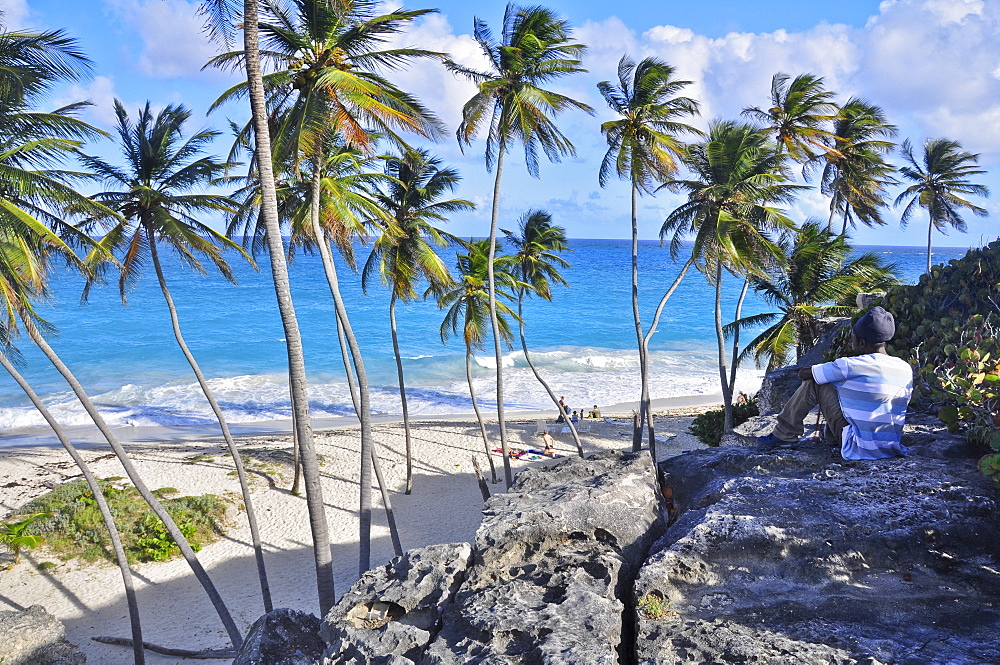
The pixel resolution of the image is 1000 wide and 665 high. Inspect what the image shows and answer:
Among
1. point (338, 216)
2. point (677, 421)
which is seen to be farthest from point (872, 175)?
point (338, 216)

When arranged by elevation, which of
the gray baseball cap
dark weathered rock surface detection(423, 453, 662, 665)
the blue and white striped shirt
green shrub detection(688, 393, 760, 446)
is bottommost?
green shrub detection(688, 393, 760, 446)

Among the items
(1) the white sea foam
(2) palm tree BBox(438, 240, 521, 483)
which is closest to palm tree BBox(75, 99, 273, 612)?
(2) palm tree BBox(438, 240, 521, 483)

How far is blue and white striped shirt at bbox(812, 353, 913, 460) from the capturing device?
15.4ft

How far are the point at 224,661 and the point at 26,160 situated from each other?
760 centimetres

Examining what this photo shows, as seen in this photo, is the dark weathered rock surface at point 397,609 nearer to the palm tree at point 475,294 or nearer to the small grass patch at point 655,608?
the small grass patch at point 655,608

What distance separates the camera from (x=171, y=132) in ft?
35.7

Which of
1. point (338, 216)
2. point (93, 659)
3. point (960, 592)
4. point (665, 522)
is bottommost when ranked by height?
point (93, 659)

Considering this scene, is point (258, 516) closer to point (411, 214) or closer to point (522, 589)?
point (411, 214)

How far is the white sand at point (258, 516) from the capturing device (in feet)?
36.1

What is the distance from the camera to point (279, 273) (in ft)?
22.0

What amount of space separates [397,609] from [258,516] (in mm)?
12109

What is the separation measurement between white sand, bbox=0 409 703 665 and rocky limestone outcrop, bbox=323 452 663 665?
7.15 m

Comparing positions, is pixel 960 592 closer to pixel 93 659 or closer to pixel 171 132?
pixel 93 659

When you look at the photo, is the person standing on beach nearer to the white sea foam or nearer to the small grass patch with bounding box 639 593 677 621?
the white sea foam
